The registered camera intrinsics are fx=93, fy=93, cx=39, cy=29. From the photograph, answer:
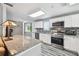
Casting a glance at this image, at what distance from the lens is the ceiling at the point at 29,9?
1.10 meters

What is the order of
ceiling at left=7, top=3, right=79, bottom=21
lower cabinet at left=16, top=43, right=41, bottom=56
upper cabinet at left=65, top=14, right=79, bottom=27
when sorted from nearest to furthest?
lower cabinet at left=16, top=43, right=41, bottom=56
ceiling at left=7, top=3, right=79, bottom=21
upper cabinet at left=65, top=14, right=79, bottom=27

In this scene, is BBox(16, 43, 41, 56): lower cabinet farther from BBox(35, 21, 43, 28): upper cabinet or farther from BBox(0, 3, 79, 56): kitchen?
BBox(35, 21, 43, 28): upper cabinet

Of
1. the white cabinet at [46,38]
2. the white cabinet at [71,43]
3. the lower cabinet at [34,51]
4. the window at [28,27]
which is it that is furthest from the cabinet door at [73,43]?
the window at [28,27]

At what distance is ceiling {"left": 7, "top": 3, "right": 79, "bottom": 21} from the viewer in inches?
43.2

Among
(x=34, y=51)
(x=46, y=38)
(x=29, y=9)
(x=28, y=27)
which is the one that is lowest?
(x=34, y=51)

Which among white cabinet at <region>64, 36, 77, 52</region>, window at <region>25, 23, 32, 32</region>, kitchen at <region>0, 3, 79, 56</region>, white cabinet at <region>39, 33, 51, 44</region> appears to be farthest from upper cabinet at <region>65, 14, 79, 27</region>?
window at <region>25, 23, 32, 32</region>

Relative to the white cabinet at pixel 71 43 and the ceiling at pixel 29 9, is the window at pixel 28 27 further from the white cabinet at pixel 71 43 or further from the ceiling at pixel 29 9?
the white cabinet at pixel 71 43

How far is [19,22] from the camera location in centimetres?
114

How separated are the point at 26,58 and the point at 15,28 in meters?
0.39

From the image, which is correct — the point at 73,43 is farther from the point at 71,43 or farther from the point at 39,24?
the point at 39,24

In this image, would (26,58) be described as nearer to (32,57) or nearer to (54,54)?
(32,57)

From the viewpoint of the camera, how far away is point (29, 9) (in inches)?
44.8

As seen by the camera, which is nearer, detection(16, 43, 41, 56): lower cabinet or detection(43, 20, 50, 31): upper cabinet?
detection(16, 43, 41, 56): lower cabinet

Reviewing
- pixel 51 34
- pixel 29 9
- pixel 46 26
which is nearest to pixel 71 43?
pixel 51 34
